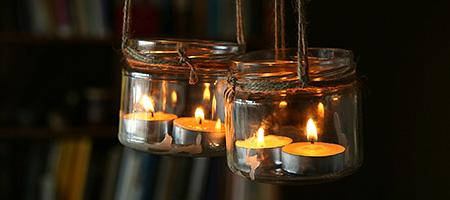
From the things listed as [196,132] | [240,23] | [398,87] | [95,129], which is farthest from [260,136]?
[95,129]

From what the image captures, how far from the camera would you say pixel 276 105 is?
591 mm

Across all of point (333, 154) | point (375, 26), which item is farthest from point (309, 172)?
point (375, 26)

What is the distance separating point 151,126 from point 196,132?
0.07 meters

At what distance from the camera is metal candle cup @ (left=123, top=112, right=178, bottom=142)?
0.70 metres

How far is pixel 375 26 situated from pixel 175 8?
2.34ft

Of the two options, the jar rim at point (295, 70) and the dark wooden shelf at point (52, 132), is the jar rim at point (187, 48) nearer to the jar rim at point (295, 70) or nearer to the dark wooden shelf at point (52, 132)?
the jar rim at point (295, 70)

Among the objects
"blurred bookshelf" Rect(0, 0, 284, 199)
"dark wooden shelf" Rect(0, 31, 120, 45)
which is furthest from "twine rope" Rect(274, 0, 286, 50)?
"dark wooden shelf" Rect(0, 31, 120, 45)

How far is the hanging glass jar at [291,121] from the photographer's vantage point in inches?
22.2

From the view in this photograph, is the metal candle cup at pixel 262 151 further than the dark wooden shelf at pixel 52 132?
No

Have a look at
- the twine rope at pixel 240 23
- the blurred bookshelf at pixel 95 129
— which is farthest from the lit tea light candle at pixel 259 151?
the blurred bookshelf at pixel 95 129

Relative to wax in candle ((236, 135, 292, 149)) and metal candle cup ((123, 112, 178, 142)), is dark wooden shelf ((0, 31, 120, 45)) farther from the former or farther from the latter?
wax in candle ((236, 135, 292, 149))

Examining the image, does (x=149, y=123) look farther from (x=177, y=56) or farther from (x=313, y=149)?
(x=313, y=149)

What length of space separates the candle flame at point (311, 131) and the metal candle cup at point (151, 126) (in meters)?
0.21

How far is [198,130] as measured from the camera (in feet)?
2.27
